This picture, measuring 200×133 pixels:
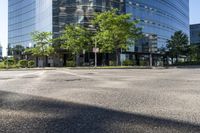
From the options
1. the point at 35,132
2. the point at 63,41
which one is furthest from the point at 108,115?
the point at 63,41

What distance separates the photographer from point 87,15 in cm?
6438

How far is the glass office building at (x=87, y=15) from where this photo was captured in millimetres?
64875

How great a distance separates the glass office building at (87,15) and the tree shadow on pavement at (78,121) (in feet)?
184

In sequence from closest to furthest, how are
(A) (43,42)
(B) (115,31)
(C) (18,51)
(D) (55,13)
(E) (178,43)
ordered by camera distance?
(B) (115,31) < (A) (43,42) < (D) (55,13) < (E) (178,43) < (C) (18,51)

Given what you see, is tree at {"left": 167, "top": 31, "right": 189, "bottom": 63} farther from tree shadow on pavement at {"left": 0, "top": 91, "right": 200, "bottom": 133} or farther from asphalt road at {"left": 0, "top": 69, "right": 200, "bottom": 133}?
tree shadow on pavement at {"left": 0, "top": 91, "right": 200, "bottom": 133}

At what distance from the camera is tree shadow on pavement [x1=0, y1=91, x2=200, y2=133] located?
509 centimetres

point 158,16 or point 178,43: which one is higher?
point 158,16

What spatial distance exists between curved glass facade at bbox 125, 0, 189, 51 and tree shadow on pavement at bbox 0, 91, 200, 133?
200 ft

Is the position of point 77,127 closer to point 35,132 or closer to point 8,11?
point 35,132

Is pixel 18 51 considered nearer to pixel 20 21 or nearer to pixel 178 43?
pixel 20 21

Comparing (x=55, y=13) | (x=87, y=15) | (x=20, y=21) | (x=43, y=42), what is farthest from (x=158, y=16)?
(x=20, y=21)

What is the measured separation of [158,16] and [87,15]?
26.9 m

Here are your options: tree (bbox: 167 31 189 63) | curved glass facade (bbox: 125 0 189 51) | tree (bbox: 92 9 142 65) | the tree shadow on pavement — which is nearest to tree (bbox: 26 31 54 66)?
tree (bbox: 92 9 142 65)

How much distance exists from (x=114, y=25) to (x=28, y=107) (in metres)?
42.6
